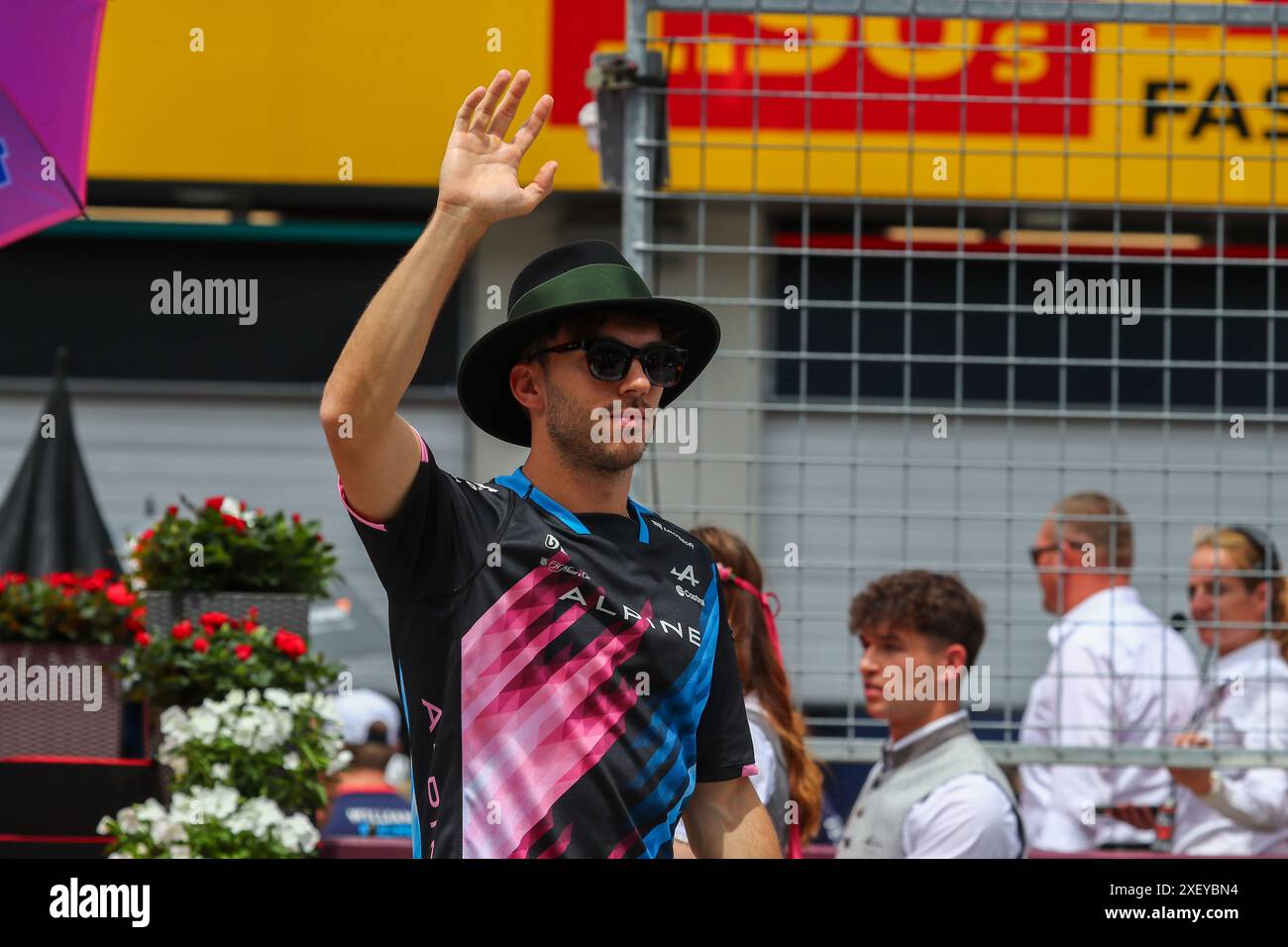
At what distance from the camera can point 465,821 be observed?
8.38 feet

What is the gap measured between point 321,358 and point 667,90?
234 inches

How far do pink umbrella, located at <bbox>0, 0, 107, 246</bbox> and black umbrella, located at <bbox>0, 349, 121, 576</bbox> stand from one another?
42.0 inches

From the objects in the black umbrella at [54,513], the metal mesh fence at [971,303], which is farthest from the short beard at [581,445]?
the metal mesh fence at [971,303]

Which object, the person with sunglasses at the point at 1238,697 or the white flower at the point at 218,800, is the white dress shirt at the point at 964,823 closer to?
the person with sunglasses at the point at 1238,697

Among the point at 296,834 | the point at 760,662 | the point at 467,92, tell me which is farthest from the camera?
the point at 467,92

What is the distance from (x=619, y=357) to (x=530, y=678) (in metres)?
0.58

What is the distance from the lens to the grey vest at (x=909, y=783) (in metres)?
3.96

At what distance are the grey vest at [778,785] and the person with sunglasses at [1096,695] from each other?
1.59 m

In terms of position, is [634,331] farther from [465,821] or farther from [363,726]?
[363,726]

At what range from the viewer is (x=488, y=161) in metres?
2.56

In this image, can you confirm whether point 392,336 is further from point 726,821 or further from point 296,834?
point 296,834

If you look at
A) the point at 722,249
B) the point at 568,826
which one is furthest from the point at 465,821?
the point at 722,249
